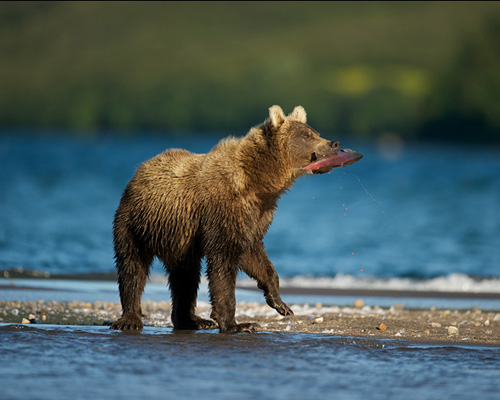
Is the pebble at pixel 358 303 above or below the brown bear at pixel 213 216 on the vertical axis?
below

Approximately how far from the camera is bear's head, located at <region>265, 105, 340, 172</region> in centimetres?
891

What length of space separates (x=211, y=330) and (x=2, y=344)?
223cm

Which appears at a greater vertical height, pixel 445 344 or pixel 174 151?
pixel 174 151

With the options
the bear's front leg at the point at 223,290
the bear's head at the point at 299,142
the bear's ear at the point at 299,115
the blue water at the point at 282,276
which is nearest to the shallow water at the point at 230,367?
the blue water at the point at 282,276

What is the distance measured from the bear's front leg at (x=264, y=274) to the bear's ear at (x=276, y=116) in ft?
4.03

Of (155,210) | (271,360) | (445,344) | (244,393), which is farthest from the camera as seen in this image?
(155,210)

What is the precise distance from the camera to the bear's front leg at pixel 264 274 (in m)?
9.04

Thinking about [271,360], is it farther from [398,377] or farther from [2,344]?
[2,344]

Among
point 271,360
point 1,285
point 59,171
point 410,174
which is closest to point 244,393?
point 271,360

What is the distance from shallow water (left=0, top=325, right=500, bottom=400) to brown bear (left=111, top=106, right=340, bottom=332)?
0.62 meters

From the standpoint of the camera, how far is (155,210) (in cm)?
880

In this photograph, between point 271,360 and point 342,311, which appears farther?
point 342,311

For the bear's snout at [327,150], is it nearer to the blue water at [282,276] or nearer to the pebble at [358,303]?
the blue water at [282,276]

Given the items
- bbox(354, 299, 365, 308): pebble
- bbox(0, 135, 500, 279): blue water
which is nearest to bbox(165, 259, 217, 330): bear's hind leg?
bbox(0, 135, 500, 279): blue water
